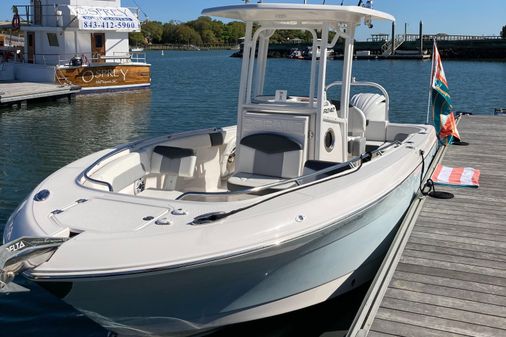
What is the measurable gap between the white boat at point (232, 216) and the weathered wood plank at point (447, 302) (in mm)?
615

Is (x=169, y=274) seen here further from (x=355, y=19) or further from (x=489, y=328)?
(x=355, y=19)

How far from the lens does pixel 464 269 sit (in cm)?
532

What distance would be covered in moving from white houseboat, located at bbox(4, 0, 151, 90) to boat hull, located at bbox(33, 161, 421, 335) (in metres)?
23.5

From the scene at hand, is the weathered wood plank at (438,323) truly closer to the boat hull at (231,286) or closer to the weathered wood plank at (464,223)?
the boat hull at (231,286)

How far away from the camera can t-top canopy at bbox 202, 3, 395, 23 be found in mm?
6035

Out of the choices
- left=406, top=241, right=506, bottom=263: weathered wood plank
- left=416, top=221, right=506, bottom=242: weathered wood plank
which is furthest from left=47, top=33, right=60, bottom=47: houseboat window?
left=406, top=241, right=506, bottom=263: weathered wood plank

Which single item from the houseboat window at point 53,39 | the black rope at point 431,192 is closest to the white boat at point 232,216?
the black rope at point 431,192

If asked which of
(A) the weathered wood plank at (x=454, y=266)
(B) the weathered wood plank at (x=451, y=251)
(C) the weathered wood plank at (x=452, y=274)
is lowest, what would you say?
(C) the weathered wood plank at (x=452, y=274)

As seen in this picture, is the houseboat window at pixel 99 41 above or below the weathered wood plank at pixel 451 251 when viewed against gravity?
above

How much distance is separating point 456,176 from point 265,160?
11.5ft

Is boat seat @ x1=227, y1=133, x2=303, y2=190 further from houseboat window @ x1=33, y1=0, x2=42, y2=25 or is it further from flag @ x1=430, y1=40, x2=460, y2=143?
houseboat window @ x1=33, y1=0, x2=42, y2=25

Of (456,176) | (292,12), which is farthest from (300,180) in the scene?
(456,176)

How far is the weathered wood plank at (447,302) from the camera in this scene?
15.0 feet

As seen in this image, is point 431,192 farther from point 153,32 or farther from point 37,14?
point 153,32
